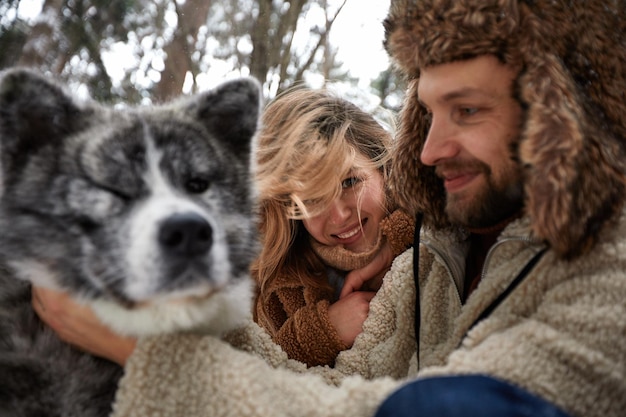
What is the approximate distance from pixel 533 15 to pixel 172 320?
1.38 meters

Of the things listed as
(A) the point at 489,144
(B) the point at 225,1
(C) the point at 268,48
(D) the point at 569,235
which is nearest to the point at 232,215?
(A) the point at 489,144

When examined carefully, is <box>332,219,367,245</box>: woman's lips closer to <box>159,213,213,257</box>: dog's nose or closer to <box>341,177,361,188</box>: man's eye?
<box>341,177,361,188</box>: man's eye

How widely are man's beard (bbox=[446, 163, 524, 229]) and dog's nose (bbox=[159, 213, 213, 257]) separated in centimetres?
99

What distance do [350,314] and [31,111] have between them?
1.71 meters

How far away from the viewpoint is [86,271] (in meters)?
1.48

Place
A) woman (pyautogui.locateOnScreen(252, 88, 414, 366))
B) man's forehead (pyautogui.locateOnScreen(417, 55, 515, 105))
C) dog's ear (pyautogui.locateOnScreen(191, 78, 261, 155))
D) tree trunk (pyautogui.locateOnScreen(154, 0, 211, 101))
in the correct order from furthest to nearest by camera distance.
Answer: tree trunk (pyautogui.locateOnScreen(154, 0, 211, 101)) < woman (pyautogui.locateOnScreen(252, 88, 414, 366)) < dog's ear (pyautogui.locateOnScreen(191, 78, 261, 155)) < man's forehead (pyautogui.locateOnScreen(417, 55, 515, 105))

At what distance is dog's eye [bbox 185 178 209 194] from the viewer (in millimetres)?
1604

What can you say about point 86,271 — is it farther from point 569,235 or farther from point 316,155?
point 316,155

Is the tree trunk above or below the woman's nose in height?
above

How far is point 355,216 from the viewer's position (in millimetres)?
2955

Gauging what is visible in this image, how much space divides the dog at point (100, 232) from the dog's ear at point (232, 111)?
8 cm

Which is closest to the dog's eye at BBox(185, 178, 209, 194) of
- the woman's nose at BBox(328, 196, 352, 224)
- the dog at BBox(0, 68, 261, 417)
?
the dog at BBox(0, 68, 261, 417)

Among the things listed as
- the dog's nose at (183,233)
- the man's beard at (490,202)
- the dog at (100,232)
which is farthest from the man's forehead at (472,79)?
the dog's nose at (183,233)

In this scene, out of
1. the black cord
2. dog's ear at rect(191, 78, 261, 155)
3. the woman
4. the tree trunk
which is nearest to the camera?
dog's ear at rect(191, 78, 261, 155)
